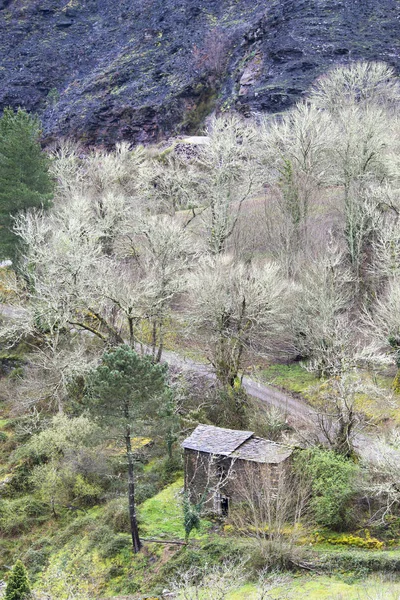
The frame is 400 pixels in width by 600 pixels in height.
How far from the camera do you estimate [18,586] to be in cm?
1944

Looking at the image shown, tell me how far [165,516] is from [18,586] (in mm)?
7731

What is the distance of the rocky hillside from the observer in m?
67.0

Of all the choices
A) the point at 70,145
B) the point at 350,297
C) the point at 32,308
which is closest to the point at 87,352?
the point at 32,308

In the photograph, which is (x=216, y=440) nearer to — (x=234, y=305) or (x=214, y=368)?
(x=214, y=368)

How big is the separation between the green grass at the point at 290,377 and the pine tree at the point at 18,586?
17019mm

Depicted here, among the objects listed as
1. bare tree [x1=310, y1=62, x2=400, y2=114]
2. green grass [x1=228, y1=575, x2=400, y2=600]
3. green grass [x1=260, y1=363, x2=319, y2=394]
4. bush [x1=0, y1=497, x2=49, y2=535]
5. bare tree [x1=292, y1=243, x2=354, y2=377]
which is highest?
bare tree [x1=310, y1=62, x2=400, y2=114]

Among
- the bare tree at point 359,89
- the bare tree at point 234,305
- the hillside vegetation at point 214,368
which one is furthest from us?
the bare tree at point 359,89

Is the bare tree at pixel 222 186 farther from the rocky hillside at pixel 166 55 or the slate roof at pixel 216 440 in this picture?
the rocky hillside at pixel 166 55

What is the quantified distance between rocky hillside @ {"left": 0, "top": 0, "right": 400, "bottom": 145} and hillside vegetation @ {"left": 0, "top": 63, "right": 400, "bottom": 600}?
903 inches

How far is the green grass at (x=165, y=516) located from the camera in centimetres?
2477

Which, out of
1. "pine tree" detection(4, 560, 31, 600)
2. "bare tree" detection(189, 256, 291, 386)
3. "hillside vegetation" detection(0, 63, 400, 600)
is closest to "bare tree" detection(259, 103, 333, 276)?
"hillside vegetation" detection(0, 63, 400, 600)

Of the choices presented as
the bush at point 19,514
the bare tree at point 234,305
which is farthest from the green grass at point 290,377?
the bush at point 19,514

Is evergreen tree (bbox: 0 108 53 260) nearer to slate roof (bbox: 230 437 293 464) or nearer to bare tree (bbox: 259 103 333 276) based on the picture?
bare tree (bbox: 259 103 333 276)

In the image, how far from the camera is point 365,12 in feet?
227
